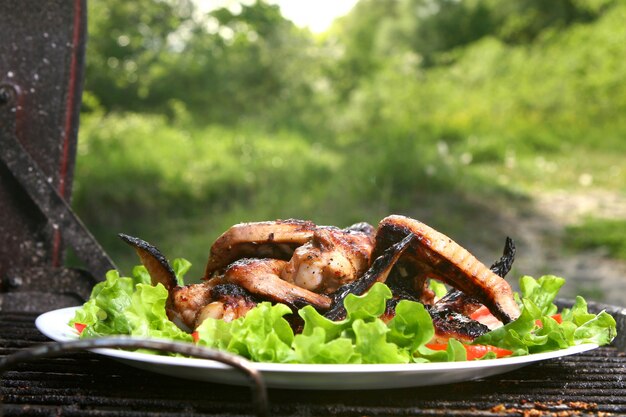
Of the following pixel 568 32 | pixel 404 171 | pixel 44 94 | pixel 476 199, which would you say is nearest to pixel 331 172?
pixel 404 171

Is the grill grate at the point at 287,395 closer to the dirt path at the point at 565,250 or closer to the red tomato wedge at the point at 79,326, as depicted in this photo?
the red tomato wedge at the point at 79,326

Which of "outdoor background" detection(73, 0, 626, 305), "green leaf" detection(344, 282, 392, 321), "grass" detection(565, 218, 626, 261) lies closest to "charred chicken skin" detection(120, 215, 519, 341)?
"green leaf" detection(344, 282, 392, 321)

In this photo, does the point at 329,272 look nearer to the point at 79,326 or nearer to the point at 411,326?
the point at 411,326

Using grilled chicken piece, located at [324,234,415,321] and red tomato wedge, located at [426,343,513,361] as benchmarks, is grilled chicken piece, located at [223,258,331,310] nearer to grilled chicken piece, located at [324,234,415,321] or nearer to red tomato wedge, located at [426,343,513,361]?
grilled chicken piece, located at [324,234,415,321]

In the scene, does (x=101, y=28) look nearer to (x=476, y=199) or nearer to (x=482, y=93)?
(x=476, y=199)

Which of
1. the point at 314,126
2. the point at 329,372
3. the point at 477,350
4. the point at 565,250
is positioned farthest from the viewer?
the point at 314,126

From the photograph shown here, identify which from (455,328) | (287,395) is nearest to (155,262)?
(287,395)
